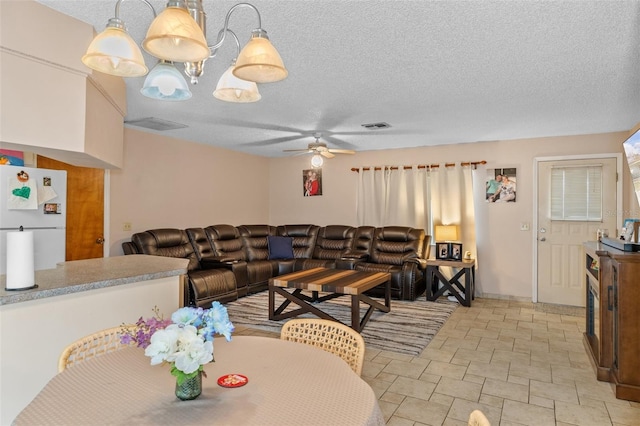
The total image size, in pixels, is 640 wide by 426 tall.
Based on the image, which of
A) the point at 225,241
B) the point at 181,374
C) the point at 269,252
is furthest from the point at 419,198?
the point at 181,374

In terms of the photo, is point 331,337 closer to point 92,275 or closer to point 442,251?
point 92,275

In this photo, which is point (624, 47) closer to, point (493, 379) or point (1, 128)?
point (493, 379)

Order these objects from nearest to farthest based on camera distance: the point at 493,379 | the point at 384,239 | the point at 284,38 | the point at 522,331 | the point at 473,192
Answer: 1. the point at 284,38
2. the point at 493,379
3. the point at 522,331
4. the point at 473,192
5. the point at 384,239

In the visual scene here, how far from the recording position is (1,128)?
1.82m

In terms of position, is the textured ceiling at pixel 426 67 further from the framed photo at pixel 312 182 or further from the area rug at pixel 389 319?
the area rug at pixel 389 319

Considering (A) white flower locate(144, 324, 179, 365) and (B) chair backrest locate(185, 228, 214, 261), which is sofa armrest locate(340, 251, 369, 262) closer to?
(B) chair backrest locate(185, 228, 214, 261)

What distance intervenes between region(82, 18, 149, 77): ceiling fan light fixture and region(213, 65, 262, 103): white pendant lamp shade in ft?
1.20

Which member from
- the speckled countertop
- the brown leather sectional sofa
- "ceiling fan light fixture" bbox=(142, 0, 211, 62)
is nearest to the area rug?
the brown leather sectional sofa

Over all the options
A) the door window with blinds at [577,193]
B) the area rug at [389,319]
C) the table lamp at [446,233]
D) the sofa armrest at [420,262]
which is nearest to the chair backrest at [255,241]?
the area rug at [389,319]

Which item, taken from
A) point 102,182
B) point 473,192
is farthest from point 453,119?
point 102,182

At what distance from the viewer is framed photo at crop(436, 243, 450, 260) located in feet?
17.9

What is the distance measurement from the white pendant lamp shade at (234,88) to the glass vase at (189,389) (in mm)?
1247

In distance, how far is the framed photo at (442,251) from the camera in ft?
17.9

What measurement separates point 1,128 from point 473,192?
→ 5.36 m
